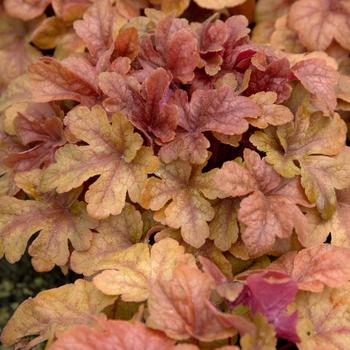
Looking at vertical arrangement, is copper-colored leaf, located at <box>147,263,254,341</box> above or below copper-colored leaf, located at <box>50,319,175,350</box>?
above

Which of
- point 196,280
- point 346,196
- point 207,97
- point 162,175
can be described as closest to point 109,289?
point 196,280

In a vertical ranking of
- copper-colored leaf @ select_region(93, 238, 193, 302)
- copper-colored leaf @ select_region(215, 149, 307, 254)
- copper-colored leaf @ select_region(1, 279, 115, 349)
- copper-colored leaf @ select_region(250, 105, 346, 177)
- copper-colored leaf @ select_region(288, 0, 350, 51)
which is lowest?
copper-colored leaf @ select_region(1, 279, 115, 349)

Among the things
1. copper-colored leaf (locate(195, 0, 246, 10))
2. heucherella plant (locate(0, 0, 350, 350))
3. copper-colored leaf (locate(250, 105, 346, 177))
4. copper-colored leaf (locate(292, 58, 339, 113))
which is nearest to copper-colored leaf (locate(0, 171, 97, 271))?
heucherella plant (locate(0, 0, 350, 350))

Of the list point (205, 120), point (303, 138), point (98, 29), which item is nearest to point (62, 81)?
point (98, 29)

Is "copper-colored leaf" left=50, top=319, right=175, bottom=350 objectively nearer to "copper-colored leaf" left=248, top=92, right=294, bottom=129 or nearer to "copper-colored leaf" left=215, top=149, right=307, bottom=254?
"copper-colored leaf" left=215, top=149, right=307, bottom=254

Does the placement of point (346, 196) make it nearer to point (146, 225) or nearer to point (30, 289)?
point (146, 225)

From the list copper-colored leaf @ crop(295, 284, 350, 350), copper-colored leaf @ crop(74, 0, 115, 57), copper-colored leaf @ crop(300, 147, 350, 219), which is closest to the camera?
copper-colored leaf @ crop(295, 284, 350, 350)

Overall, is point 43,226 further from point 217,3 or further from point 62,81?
point 217,3

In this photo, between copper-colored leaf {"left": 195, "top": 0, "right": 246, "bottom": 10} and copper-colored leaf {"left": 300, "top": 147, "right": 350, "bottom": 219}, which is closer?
copper-colored leaf {"left": 300, "top": 147, "right": 350, "bottom": 219}

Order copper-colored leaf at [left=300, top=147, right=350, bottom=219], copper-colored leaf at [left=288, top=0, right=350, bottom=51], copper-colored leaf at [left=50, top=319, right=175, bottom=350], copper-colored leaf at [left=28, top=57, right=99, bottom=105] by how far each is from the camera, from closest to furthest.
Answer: copper-colored leaf at [left=50, top=319, right=175, bottom=350]
copper-colored leaf at [left=300, top=147, right=350, bottom=219]
copper-colored leaf at [left=28, top=57, right=99, bottom=105]
copper-colored leaf at [left=288, top=0, right=350, bottom=51]
